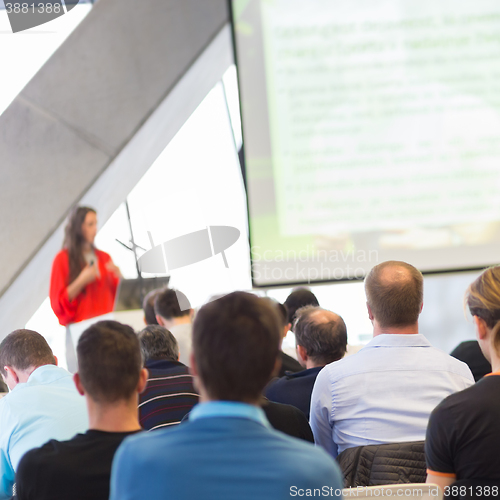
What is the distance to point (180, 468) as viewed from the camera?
71 cm

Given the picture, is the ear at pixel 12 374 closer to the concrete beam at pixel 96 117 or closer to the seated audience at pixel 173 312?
the seated audience at pixel 173 312

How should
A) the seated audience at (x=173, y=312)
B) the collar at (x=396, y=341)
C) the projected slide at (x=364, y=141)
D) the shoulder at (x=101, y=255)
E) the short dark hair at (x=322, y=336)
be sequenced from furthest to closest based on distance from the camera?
the shoulder at (x=101, y=255) → the projected slide at (x=364, y=141) → the seated audience at (x=173, y=312) → the short dark hair at (x=322, y=336) → the collar at (x=396, y=341)

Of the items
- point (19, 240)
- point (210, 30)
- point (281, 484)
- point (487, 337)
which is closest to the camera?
point (281, 484)

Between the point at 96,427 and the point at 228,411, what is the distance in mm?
535

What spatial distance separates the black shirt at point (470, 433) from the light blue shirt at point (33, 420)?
3.37 ft

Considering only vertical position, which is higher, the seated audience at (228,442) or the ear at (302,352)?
the seated audience at (228,442)

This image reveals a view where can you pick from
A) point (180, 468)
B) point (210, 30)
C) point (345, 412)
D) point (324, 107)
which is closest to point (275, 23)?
point (324, 107)

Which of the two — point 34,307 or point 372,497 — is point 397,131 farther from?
point 34,307

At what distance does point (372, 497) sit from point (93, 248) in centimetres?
272

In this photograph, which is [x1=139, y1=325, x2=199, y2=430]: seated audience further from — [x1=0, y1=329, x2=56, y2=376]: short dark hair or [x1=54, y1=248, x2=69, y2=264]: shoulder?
[x1=54, y1=248, x2=69, y2=264]: shoulder

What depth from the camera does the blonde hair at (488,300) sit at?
1.27m

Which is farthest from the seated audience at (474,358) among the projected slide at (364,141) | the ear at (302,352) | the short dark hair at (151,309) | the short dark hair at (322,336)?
the short dark hair at (151,309)

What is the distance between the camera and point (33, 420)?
64.9 inches

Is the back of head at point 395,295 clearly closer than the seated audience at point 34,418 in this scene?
No
